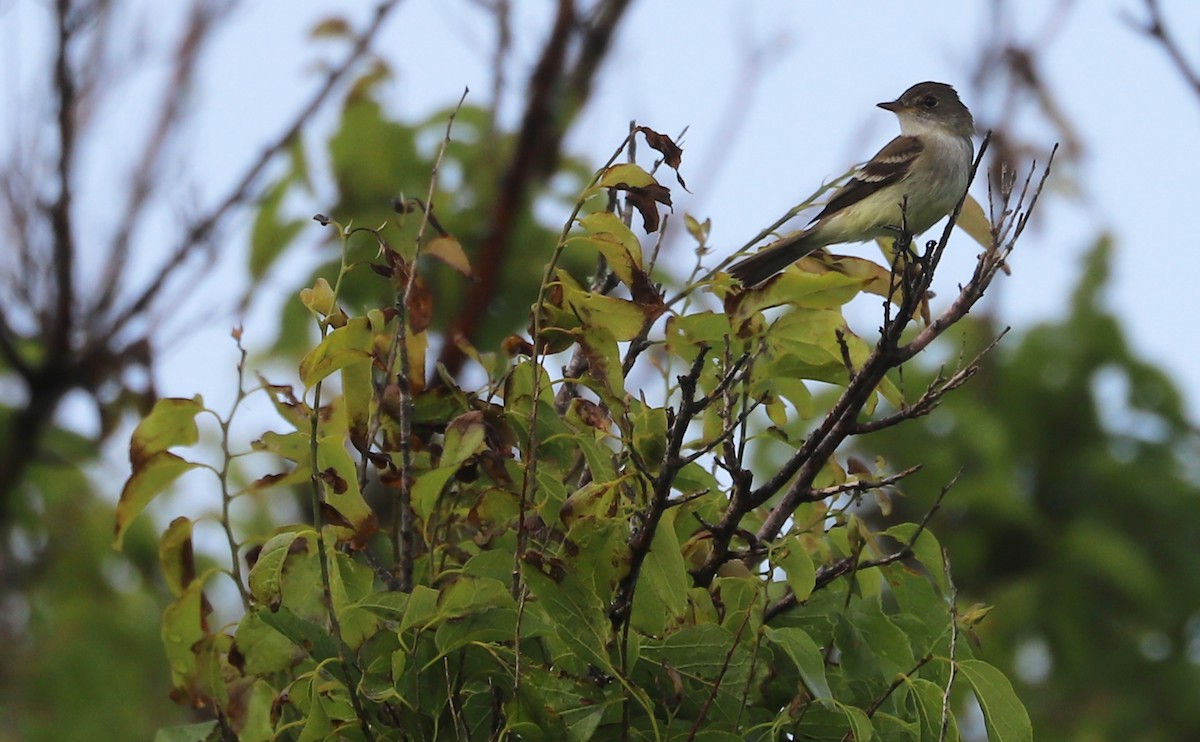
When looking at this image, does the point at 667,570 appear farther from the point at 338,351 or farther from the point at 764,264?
the point at 764,264

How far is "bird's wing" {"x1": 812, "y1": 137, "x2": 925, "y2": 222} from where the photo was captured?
4910 mm

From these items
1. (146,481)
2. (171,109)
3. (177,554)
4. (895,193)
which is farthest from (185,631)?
(171,109)

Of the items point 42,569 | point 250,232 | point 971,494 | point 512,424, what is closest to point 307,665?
point 512,424

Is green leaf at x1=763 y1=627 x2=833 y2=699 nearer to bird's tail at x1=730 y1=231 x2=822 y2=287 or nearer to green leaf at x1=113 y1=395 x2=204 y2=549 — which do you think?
green leaf at x1=113 y1=395 x2=204 y2=549

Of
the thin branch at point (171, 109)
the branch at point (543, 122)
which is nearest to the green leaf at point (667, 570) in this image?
the branch at point (543, 122)

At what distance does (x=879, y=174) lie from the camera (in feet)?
16.5

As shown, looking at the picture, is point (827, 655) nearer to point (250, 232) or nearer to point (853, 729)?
point (853, 729)

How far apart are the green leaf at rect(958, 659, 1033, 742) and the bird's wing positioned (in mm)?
2789

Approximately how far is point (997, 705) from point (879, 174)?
3.09 m

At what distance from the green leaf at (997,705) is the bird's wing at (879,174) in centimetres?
279

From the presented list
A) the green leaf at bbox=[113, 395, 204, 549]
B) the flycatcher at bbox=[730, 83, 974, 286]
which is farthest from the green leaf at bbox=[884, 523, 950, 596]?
the flycatcher at bbox=[730, 83, 974, 286]

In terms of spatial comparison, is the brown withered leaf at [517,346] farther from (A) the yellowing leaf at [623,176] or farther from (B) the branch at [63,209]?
(B) the branch at [63,209]

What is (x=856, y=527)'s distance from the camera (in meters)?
2.46

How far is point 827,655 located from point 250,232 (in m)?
3.65
